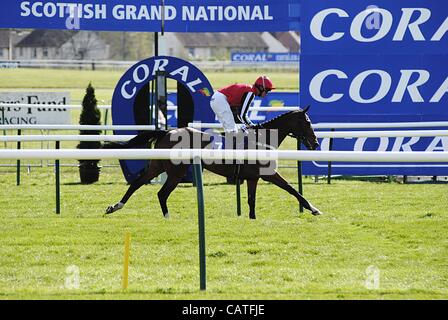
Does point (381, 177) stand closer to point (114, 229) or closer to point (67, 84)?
point (114, 229)

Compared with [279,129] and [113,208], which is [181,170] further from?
[279,129]

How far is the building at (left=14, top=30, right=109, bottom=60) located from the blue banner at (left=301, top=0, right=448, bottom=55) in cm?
5883

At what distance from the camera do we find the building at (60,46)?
70.1 m

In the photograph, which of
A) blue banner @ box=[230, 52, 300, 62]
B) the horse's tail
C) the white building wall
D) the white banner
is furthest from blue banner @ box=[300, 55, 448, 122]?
the white building wall

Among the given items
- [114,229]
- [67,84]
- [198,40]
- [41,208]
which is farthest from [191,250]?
[198,40]

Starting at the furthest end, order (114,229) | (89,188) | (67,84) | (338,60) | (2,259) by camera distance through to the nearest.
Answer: (67,84), (338,60), (89,188), (114,229), (2,259)

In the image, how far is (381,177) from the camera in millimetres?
12031

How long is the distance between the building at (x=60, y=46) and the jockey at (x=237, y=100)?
201 ft

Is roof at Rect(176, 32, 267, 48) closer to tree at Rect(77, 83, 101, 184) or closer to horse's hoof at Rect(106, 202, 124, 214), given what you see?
tree at Rect(77, 83, 101, 184)

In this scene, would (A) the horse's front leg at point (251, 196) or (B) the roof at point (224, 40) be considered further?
(B) the roof at point (224, 40)

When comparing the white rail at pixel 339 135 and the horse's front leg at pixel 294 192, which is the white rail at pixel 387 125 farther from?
the horse's front leg at pixel 294 192

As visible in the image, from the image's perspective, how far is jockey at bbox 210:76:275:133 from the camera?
8.78 meters

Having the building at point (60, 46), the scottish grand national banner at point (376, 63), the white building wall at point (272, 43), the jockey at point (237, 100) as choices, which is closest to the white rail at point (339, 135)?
the jockey at point (237, 100)

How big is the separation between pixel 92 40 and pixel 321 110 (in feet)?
205
